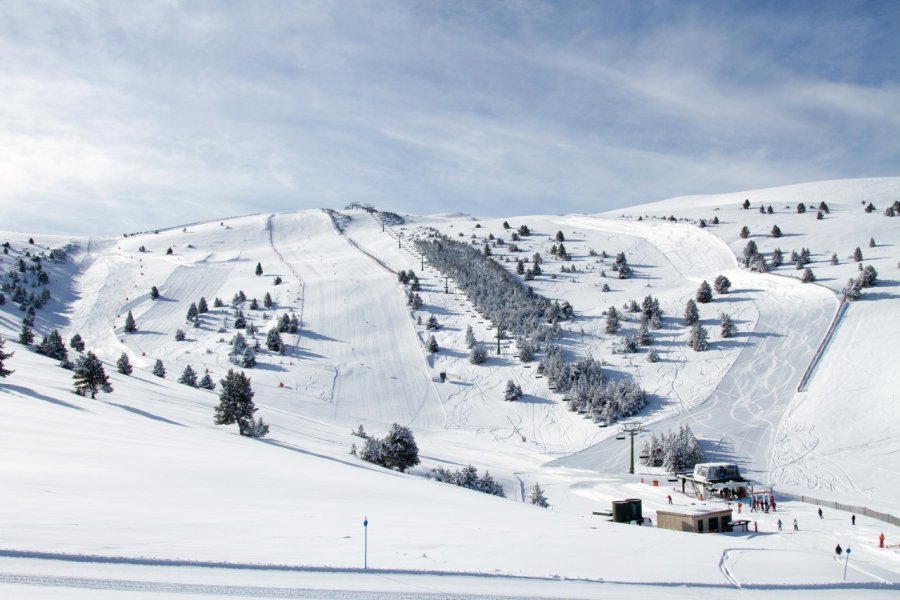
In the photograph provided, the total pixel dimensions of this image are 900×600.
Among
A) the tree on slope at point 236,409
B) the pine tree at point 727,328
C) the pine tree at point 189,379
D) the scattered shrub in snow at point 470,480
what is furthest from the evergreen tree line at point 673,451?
the pine tree at point 189,379

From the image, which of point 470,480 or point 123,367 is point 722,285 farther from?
point 123,367

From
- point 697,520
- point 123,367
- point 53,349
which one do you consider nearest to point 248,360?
point 123,367

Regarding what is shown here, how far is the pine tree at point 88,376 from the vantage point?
29.5 m

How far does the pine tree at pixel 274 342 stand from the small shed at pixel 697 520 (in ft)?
139

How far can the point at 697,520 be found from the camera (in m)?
24.4

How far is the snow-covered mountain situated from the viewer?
11.4m

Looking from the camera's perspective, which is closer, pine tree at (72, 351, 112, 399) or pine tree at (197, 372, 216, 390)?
pine tree at (72, 351, 112, 399)

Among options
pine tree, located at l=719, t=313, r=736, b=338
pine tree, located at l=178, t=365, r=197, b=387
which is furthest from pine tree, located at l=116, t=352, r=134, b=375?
pine tree, located at l=719, t=313, r=736, b=338

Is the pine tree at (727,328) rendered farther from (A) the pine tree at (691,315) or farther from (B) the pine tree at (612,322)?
(B) the pine tree at (612,322)

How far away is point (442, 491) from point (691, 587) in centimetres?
1085

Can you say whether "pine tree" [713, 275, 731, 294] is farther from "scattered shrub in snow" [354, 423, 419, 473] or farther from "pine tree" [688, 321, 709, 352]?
"scattered shrub in snow" [354, 423, 419, 473]

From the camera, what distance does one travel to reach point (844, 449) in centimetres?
3731

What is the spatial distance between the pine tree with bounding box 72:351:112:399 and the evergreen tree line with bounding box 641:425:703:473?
3303 cm

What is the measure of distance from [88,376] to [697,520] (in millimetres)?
28683
